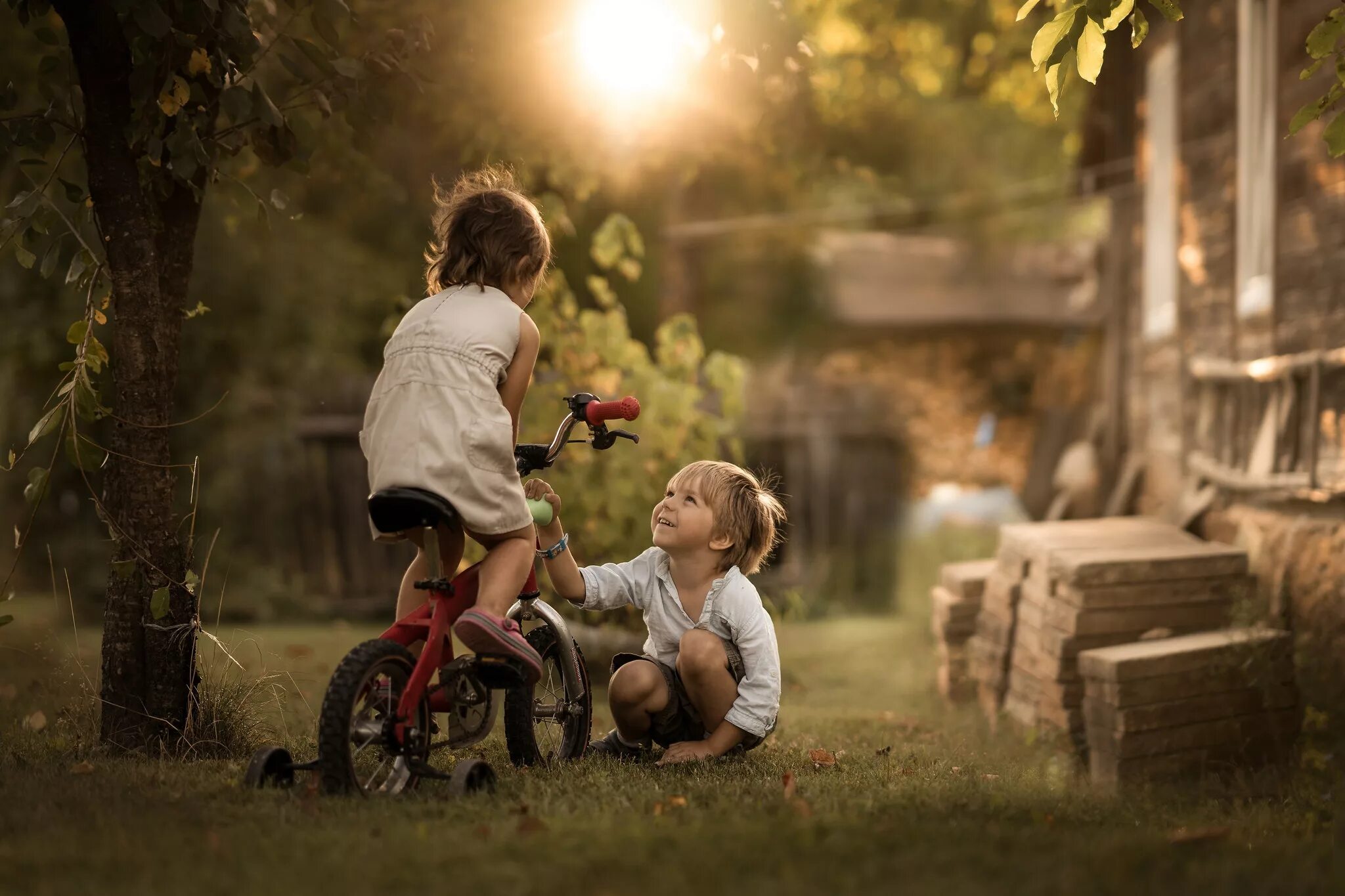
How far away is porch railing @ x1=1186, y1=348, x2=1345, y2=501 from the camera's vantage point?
622 centimetres

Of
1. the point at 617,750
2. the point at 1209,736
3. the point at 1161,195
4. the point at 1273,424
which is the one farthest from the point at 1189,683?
the point at 1161,195

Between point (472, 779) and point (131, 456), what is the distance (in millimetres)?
1572

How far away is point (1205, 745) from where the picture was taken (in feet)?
17.7

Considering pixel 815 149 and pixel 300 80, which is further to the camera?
pixel 815 149

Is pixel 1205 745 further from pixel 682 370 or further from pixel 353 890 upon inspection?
pixel 353 890

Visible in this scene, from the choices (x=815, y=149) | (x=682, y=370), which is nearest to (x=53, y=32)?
(x=682, y=370)

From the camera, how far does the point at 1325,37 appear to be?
157 inches

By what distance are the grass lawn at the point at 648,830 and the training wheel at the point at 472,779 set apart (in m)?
0.05

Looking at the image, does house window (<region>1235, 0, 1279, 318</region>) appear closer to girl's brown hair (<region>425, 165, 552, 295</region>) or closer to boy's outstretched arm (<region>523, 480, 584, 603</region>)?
boy's outstretched arm (<region>523, 480, 584, 603</region>)

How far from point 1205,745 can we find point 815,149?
688 cm

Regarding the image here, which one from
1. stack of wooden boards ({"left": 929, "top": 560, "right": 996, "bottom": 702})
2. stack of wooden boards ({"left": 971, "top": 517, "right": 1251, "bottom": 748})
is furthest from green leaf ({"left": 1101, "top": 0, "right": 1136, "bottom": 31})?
stack of wooden boards ({"left": 929, "top": 560, "right": 996, "bottom": 702})

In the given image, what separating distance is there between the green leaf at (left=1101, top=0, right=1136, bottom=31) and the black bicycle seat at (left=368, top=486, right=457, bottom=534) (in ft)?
7.75

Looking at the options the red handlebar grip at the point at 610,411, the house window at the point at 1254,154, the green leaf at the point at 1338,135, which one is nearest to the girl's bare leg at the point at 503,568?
the red handlebar grip at the point at 610,411

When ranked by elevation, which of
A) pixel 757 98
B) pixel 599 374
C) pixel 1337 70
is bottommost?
pixel 599 374
